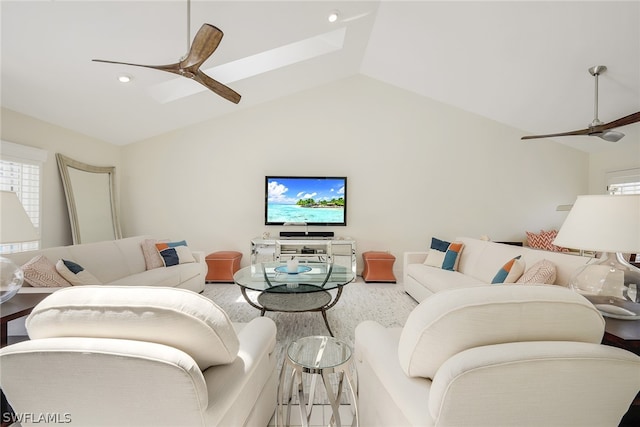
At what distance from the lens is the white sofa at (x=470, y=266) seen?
8.87ft

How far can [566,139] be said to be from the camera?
4957 mm

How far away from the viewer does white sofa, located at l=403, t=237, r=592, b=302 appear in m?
2.71

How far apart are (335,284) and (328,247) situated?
6.68 feet

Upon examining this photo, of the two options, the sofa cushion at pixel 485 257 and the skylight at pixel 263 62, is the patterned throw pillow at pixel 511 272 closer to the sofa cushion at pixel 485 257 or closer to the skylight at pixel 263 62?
the sofa cushion at pixel 485 257

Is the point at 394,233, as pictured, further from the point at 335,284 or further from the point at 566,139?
the point at 566,139

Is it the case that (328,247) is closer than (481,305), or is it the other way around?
(481,305)

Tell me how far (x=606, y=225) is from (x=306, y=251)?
390 cm

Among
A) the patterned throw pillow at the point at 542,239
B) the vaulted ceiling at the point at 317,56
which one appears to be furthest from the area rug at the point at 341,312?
the vaulted ceiling at the point at 317,56

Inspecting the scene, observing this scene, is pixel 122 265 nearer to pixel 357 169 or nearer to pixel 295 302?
pixel 295 302

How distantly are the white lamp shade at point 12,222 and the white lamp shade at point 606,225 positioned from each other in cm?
277

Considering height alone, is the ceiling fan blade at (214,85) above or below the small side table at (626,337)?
above

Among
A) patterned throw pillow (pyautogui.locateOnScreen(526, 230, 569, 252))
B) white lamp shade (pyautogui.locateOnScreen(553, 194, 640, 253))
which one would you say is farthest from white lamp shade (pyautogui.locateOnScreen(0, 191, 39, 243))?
patterned throw pillow (pyautogui.locateOnScreen(526, 230, 569, 252))

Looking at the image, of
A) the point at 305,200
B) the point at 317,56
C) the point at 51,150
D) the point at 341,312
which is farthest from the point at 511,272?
the point at 51,150

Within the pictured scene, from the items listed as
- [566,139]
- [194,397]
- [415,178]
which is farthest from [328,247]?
[566,139]
